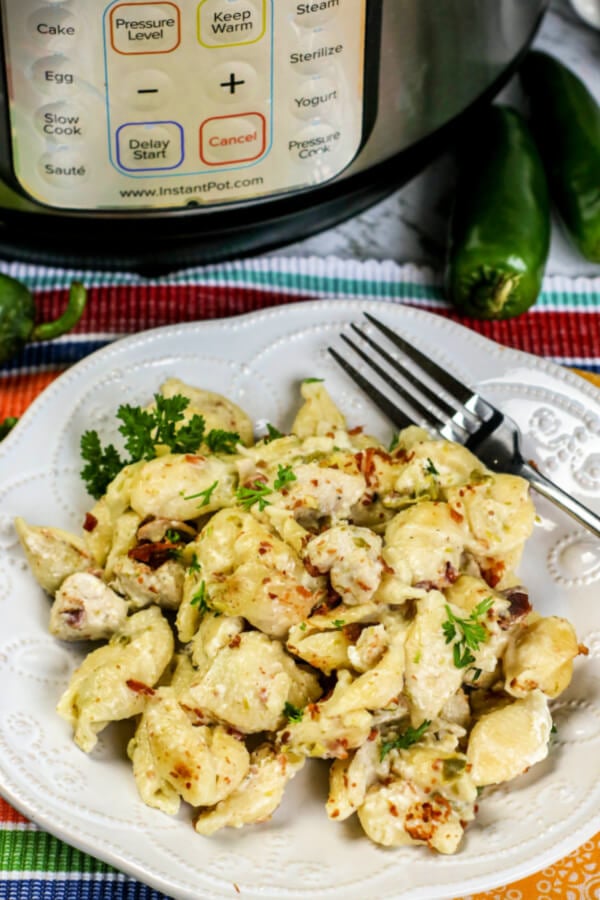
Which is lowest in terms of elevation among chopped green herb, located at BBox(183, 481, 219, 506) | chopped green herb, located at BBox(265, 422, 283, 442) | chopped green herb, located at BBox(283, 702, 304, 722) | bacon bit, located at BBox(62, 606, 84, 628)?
chopped green herb, located at BBox(283, 702, 304, 722)

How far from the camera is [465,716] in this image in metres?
1.19

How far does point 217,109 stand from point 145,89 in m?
0.09

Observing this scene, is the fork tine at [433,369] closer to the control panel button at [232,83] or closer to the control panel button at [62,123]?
the control panel button at [232,83]

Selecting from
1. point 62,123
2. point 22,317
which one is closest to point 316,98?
point 62,123

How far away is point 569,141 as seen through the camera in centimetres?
187

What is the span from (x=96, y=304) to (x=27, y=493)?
0.45 m

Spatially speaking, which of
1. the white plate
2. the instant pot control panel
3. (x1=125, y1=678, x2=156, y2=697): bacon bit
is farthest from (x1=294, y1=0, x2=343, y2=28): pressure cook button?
(x1=125, y1=678, x2=156, y2=697): bacon bit

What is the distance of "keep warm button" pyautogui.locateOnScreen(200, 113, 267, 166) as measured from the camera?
1.39 m

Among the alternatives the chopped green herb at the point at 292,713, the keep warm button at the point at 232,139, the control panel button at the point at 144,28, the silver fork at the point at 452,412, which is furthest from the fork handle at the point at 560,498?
the control panel button at the point at 144,28

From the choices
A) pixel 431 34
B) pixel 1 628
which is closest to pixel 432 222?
pixel 431 34

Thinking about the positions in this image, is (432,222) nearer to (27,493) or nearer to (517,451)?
(517,451)

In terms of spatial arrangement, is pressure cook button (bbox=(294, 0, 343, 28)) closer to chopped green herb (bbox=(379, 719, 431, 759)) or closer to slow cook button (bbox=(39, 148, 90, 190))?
slow cook button (bbox=(39, 148, 90, 190))

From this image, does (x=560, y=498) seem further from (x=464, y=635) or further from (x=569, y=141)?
(x=569, y=141)

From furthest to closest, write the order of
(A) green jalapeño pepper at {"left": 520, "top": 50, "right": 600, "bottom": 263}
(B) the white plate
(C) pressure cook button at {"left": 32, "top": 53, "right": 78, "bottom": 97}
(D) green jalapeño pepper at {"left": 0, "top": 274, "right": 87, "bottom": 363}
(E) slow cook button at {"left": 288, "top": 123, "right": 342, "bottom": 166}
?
(A) green jalapeño pepper at {"left": 520, "top": 50, "right": 600, "bottom": 263} < (D) green jalapeño pepper at {"left": 0, "top": 274, "right": 87, "bottom": 363} < (E) slow cook button at {"left": 288, "top": 123, "right": 342, "bottom": 166} < (C) pressure cook button at {"left": 32, "top": 53, "right": 78, "bottom": 97} < (B) the white plate
